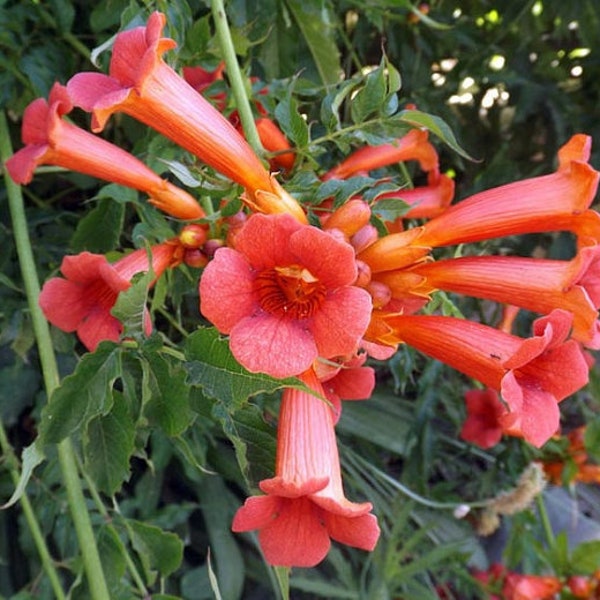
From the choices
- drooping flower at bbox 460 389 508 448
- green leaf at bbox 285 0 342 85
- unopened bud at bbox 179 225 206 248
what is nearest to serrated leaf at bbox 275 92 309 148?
unopened bud at bbox 179 225 206 248

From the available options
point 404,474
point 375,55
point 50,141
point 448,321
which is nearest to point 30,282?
point 50,141

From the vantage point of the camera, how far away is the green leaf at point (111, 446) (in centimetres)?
99

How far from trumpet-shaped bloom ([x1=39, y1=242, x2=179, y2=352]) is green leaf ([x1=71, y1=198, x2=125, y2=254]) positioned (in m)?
0.22

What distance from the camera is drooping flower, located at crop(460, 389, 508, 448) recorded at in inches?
86.7

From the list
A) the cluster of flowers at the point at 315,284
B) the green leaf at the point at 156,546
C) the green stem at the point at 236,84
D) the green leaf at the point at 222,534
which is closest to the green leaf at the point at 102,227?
the cluster of flowers at the point at 315,284

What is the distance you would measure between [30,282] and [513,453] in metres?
1.53

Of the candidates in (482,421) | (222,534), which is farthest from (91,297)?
(222,534)

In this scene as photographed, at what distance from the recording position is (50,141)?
1.12 meters

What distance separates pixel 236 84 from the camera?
1.06 meters

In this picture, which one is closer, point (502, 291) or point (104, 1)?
point (502, 291)

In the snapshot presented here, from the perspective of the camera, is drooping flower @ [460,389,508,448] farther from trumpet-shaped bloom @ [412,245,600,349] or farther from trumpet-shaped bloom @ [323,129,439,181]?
trumpet-shaped bloom @ [412,245,600,349]

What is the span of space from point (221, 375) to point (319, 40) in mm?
985

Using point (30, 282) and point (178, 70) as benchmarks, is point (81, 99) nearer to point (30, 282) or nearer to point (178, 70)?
point (178, 70)

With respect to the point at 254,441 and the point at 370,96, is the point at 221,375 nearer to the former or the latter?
the point at 254,441
